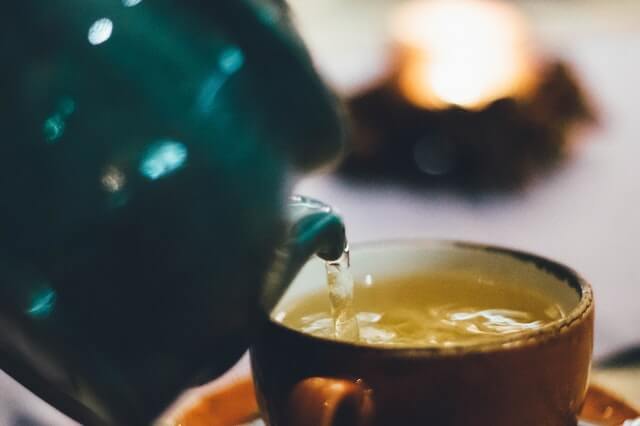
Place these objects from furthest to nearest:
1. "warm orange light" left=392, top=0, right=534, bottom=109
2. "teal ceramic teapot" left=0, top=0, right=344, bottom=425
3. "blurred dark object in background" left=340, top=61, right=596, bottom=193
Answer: "warm orange light" left=392, top=0, right=534, bottom=109, "blurred dark object in background" left=340, top=61, right=596, bottom=193, "teal ceramic teapot" left=0, top=0, right=344, bottom=425

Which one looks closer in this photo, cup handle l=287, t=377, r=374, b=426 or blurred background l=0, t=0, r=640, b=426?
cup handle l=287, t=377, r=374, b=426

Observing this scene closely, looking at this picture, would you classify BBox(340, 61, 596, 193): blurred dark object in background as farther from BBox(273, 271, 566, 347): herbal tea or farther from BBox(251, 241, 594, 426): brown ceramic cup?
BBox(251, 241, 594, 426): brown ceramic cup

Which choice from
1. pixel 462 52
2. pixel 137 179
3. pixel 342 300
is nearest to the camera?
pixel 137 179

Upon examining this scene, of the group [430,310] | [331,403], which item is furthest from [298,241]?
[430,310]

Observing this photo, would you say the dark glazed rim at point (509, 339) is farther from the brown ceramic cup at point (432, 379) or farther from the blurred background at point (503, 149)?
the blurred background at point (503, 149)

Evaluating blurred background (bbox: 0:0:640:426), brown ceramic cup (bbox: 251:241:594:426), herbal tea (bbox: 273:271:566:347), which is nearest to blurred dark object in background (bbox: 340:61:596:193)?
blurred background (bbox: 0:0:640:426)

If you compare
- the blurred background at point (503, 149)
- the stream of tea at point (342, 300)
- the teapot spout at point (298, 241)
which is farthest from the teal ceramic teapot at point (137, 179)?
the blurred background at point (503, 149)

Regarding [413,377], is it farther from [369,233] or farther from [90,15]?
[369,233]

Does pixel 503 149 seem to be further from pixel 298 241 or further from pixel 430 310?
pixel 298 241
